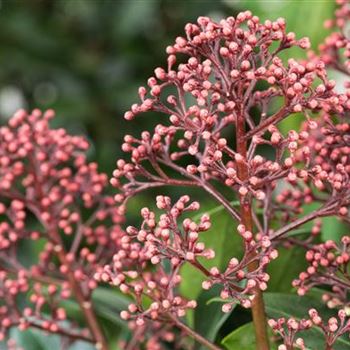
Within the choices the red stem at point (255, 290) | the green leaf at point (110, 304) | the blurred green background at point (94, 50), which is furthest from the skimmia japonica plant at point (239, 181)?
the blurred green background at point (94, 50)

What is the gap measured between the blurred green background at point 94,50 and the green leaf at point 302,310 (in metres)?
1.72

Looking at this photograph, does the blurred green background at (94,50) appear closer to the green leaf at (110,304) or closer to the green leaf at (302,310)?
the green leaf at (110,304)

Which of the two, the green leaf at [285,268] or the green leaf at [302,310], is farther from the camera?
the green leaf at [285,268]

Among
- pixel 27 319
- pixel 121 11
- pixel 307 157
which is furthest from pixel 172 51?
pixel 121 11

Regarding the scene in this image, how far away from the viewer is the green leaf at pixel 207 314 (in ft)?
3.89

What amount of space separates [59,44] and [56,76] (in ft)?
0.40

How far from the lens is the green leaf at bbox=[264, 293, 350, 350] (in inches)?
41.0

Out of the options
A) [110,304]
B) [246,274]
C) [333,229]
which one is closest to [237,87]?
[246,274]

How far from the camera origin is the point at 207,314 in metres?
1.21

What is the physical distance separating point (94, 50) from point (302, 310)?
2.06 meters

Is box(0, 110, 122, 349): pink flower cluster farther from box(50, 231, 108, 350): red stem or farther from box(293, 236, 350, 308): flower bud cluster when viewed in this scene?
box(293, 236, 350, 308): flower bud cluster

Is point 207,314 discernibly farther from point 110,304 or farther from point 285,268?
point 110,304

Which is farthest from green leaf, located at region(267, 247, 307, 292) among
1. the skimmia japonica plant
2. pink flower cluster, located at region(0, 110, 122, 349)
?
pink flower cluster, located at region(0, 110, 122, 349)

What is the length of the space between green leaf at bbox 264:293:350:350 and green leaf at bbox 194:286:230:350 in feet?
0.38
